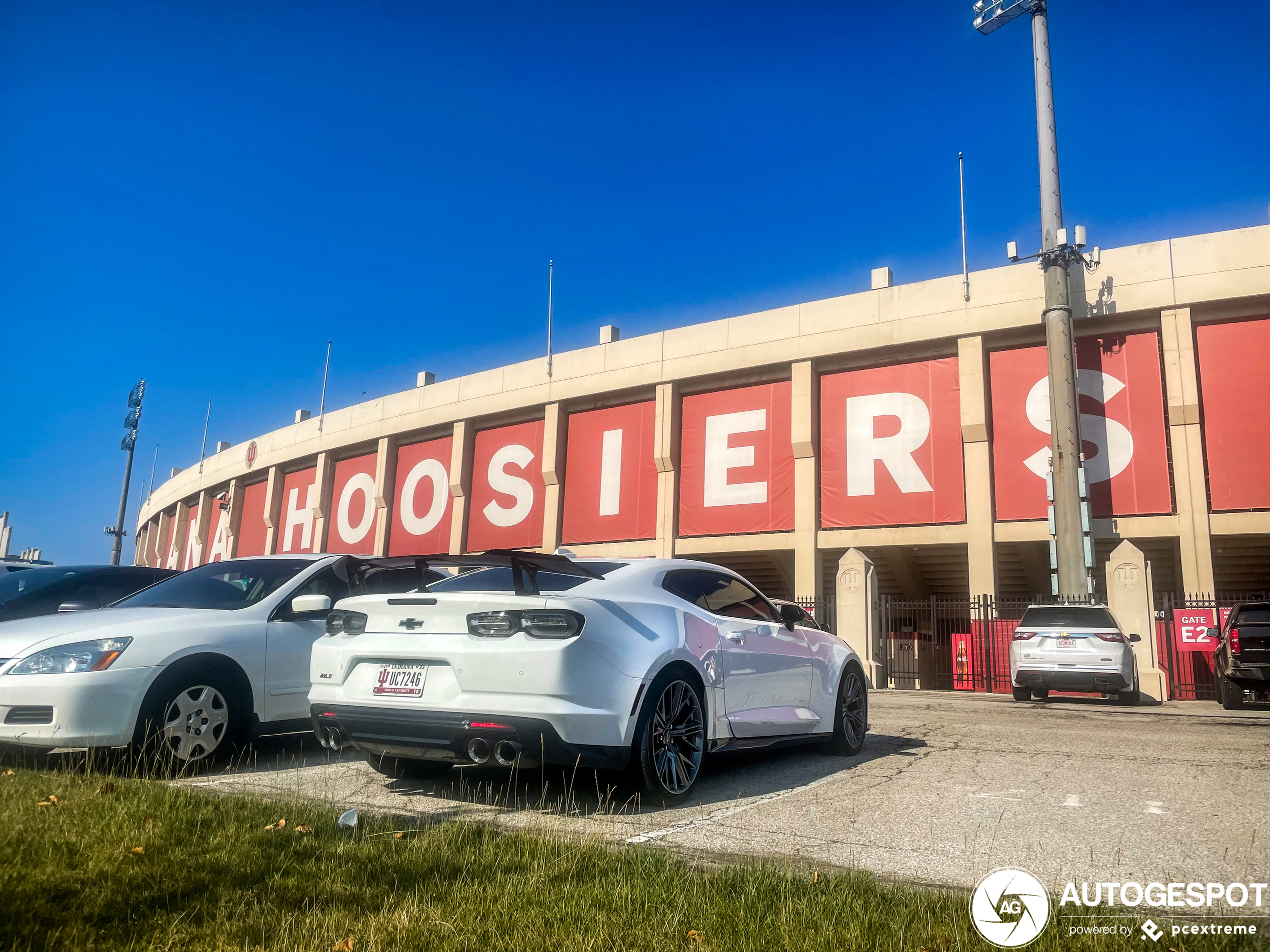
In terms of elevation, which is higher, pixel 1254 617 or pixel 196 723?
pixel 1254 617

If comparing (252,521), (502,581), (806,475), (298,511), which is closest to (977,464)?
(806,475)

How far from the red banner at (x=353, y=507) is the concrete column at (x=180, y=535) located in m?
24.3

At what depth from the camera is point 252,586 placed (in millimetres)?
6859

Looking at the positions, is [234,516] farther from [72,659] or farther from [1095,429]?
[72,659]

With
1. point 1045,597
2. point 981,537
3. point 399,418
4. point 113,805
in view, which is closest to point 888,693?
point 981,537

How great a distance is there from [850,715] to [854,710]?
11cm

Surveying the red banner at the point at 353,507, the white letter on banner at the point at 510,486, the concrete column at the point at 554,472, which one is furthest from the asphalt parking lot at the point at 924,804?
the red banner at the point at 353,507

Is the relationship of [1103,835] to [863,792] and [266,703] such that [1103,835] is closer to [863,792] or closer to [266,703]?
[863,792]

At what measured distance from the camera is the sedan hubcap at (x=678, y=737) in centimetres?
500

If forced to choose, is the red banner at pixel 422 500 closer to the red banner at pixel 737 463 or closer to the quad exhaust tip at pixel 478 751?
the red banner at pixel 737 463

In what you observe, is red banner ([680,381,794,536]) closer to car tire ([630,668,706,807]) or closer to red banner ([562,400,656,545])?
red banner ([562,400,656,545])

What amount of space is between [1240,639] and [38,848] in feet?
47.4

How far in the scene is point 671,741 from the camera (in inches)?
201

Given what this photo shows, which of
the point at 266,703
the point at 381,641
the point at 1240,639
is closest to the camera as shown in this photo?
the point at 381,641
